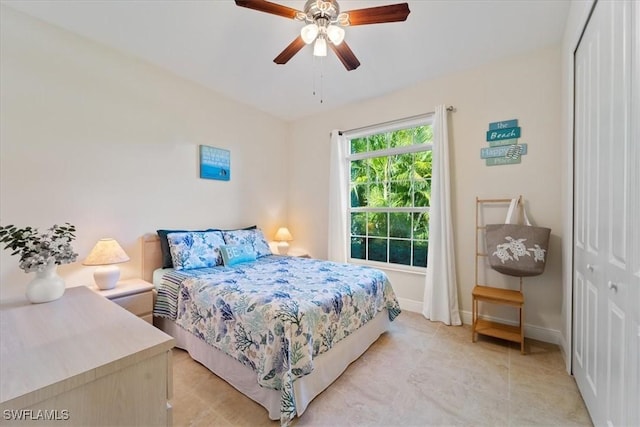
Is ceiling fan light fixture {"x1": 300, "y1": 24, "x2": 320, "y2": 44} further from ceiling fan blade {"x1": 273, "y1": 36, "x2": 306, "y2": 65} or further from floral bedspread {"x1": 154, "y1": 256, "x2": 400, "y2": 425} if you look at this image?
floral bedspread {"x1": 154, "y1": 256, "x2": 400, "y2": 425}

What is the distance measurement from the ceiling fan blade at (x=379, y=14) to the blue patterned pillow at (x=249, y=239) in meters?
2.43

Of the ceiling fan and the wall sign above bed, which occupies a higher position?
the ceiling fan

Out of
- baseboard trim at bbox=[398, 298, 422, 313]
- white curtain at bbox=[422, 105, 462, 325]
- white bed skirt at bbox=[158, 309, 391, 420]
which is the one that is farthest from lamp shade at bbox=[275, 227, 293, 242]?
white curtain at bbox=[422, 105, 462, 325]

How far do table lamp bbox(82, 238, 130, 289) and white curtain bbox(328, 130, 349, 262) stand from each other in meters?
2.44

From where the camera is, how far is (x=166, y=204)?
2965mm

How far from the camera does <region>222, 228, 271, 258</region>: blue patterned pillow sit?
3139mm

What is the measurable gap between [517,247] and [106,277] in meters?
3.58

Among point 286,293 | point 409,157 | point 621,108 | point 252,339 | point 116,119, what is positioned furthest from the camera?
point 409,157

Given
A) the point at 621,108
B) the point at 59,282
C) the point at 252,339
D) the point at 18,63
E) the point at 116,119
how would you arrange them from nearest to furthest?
the point at 621,108 < the point at 59,282 < the point at 252,339 < the point at 18,63 < the point at 116,119

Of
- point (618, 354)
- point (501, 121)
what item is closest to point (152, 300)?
point (618, 354)

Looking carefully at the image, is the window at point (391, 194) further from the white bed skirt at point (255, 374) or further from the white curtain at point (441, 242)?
the white bed skirt at point (255, 374)

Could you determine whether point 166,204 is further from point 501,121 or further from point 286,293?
point 501,121

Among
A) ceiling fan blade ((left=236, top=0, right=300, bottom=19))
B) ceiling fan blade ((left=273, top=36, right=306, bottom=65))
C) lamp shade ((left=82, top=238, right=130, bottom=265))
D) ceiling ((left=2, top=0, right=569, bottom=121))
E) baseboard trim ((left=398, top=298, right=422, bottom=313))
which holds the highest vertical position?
ceiling ((left=2, top=0, right=569, bottom=121))

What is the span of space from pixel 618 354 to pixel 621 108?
1.08 m
